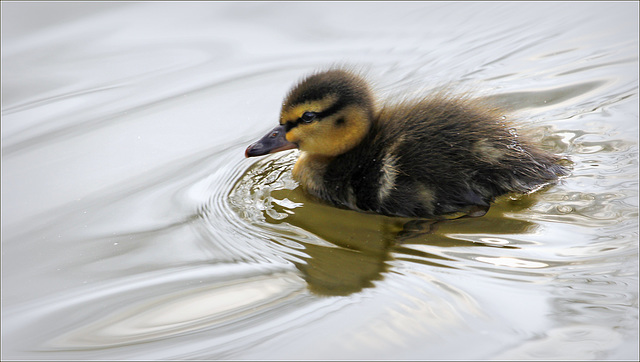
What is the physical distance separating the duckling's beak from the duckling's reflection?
0.27 m

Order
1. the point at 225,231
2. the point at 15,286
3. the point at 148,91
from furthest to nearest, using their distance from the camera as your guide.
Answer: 1. the point at 148,91
2. the point at 225,231
3. the point at 15,286

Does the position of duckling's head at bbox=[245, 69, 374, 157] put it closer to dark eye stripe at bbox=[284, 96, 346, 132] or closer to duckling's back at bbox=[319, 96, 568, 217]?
dark eye stripe at bbox=[284, 96, 346, 132]

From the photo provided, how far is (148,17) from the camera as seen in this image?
18.4 ft

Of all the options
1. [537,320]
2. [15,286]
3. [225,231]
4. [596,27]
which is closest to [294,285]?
[225,231]

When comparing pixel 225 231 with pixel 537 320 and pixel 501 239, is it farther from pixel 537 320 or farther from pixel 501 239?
pixel 537 320

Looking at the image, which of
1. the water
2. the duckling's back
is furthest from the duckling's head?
the water

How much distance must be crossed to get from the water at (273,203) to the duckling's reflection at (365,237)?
10mm

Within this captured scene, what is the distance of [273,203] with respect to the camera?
3.62m

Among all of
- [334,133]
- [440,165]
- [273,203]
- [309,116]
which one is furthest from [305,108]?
[440,165]

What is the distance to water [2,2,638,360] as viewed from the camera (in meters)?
2.64

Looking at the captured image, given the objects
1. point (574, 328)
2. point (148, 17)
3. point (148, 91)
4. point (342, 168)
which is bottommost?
point (574, 328)

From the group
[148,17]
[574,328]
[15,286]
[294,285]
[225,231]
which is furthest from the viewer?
[148,17]

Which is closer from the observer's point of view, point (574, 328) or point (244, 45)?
point (574, 328)

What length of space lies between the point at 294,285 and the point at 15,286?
3.49 ft
